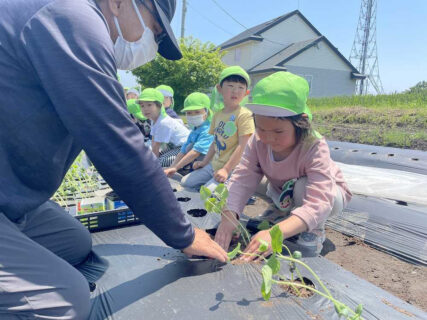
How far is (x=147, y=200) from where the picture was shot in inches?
36.6

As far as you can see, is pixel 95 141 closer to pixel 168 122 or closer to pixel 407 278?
pixel 407 278

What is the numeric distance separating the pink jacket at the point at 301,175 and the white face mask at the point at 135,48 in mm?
847

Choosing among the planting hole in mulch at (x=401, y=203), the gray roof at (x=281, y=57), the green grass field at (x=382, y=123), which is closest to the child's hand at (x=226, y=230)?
the planting hole in mulch at (x=401, y=203)

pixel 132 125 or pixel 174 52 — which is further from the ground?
pixel 174 52

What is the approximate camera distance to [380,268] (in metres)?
1.61

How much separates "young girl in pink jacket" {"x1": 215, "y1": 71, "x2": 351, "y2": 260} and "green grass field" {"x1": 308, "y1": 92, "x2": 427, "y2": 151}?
13.1 feet

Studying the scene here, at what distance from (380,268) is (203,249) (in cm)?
109

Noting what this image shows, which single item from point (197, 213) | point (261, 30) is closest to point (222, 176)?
point (197, 213)

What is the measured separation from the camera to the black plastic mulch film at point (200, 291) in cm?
99


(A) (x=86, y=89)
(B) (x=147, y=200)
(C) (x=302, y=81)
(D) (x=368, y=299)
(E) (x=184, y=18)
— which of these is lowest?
(D) (x=368, y=299)

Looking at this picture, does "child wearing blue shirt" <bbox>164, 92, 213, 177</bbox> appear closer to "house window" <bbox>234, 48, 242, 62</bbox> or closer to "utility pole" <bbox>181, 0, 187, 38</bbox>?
"utility pole" <bbox>181, 0, 187, 38</bbox>

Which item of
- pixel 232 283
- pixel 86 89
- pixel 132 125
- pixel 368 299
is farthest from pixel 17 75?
pixel 368 299

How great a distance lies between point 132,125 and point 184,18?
51.8 feet

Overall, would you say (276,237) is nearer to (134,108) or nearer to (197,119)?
(197,119)
